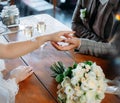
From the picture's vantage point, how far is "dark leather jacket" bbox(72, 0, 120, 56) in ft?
4.96

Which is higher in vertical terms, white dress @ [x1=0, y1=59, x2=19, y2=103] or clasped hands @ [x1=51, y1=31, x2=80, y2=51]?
clasped hands @ [x1=51, y1=31, x2=80, y2=51]

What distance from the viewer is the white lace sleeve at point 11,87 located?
1.13 m

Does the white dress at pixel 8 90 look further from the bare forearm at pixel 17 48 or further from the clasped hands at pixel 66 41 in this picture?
the clasped hands at pixel 66 41

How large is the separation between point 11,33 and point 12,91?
0.76m

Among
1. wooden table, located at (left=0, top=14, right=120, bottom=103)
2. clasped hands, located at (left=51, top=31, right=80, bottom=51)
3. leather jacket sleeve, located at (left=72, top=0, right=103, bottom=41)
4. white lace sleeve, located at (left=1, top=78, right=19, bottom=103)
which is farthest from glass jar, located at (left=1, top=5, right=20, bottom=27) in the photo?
white lace sleeve, located at (left=1, top=78, right=19, bottom=103)

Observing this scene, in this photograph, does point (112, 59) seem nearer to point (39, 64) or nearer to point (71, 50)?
point (71, 50)

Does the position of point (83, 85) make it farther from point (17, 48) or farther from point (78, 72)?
point (17, 48)

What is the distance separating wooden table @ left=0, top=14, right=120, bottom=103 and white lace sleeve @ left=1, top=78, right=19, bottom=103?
0.08ft

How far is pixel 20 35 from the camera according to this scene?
5.86 ft

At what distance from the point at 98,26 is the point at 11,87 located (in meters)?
0.85

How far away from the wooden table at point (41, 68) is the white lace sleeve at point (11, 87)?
23 mm

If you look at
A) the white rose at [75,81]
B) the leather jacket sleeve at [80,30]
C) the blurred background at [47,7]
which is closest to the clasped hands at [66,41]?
the leather jacket sleeve at [80,30]

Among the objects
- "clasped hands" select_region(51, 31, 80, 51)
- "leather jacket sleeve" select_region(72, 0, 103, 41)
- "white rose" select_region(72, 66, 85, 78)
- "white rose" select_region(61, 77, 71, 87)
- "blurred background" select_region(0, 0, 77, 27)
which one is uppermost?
"white rose" select_region(72, 66, 85, 78)

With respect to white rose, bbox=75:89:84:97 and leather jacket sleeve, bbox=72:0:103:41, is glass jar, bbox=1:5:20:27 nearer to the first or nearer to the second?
leather jacket sleeve, bbox=72:0:103:41
